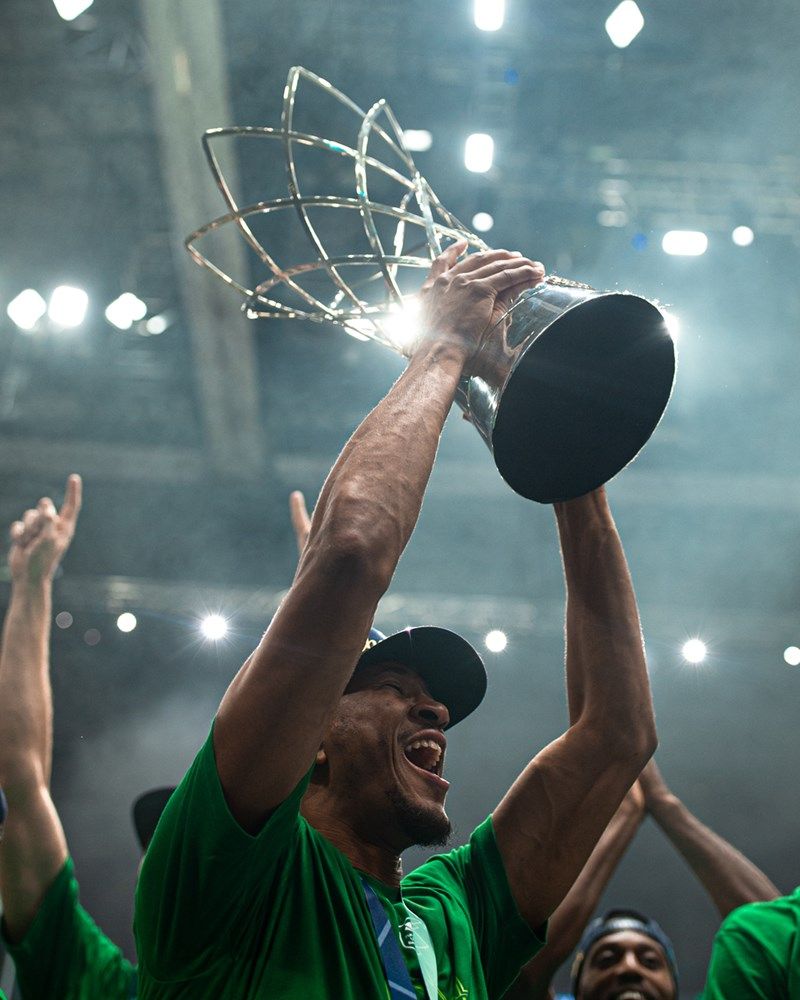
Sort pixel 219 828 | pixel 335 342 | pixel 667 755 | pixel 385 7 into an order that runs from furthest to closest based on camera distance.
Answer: pixel 667 755 < pixel 335 342 < pixel 385 7 < pixel 219 828

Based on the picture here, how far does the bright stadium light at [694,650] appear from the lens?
7961 mm

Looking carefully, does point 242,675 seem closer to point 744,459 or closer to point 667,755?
point 744,459

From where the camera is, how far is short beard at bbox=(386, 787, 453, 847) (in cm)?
176

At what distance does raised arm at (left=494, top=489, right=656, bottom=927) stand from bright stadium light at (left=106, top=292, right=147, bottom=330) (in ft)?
→ 16.7

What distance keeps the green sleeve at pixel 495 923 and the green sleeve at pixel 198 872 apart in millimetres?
641

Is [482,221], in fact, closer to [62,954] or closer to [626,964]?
[626,964]

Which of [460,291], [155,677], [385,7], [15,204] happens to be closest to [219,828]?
[460,291]

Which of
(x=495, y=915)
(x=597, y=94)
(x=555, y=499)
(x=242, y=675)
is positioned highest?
(x=597, y=94)

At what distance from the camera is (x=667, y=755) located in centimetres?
809

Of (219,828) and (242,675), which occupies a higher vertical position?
(242,675)

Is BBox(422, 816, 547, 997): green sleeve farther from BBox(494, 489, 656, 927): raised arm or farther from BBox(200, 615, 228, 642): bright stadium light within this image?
BBox(200, 615, 228, 642): bright stadium light

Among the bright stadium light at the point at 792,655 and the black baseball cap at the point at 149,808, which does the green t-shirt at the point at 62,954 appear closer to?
the black baseball cap at the point at 149,808

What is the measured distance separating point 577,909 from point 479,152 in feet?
13.5

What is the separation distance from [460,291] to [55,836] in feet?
5.97
